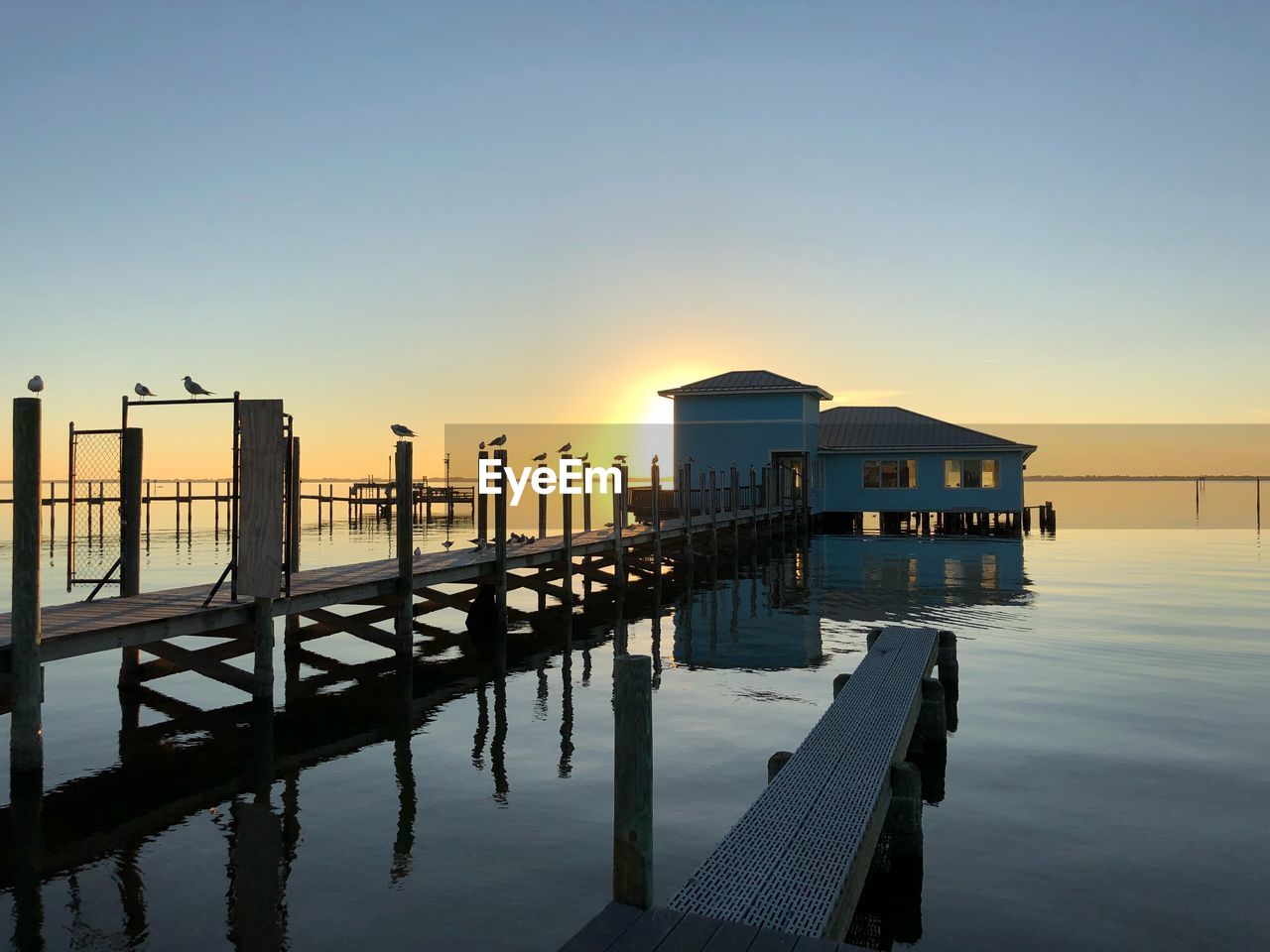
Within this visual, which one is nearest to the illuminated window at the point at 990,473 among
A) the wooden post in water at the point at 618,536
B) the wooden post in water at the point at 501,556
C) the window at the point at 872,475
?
the window at the point at 872,475

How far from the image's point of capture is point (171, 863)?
7777 mm

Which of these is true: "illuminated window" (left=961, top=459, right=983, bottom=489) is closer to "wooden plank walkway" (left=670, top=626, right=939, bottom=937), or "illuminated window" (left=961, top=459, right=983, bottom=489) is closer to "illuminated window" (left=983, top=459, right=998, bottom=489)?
"illuminated window" (left=983, top=459, right=998, bottom=489)

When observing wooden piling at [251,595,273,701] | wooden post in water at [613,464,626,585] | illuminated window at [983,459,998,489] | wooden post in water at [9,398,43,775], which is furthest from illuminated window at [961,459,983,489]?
wooden post in water at [9,398,43,775]

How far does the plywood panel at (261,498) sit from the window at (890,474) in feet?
135

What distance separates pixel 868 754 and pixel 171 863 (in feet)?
18.1

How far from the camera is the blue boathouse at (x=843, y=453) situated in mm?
47438

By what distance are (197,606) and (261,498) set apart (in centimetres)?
150

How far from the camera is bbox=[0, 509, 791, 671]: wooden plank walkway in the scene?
10195 mm

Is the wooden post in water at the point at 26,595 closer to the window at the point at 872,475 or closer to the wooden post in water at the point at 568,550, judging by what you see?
the wooden post in water at the point at 568,550

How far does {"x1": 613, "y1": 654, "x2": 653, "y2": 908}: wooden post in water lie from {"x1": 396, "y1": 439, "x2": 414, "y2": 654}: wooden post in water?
10.3 metres

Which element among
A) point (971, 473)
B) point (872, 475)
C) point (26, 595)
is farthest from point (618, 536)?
point (971, 473)

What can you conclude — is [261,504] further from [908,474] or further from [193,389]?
[908,474]

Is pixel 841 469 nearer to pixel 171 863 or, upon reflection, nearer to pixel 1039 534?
pixel 1039 534

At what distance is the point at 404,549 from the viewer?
49.8ft
